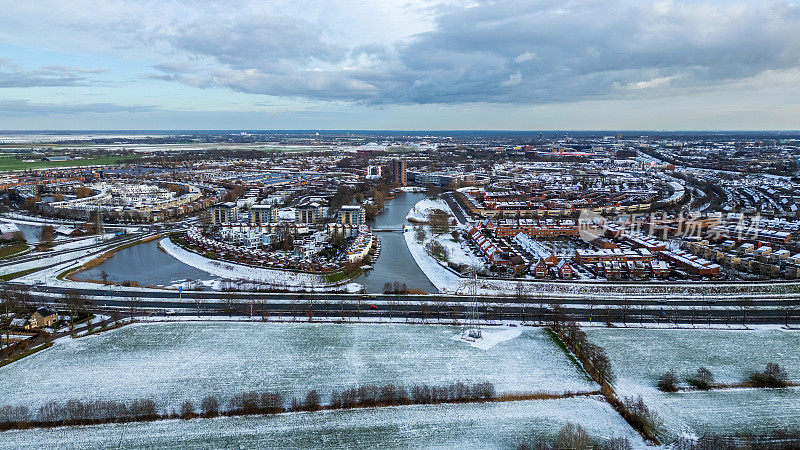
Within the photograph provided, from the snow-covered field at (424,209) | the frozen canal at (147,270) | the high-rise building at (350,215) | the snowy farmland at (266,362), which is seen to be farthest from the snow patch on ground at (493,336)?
the snow-covered field at (424,209)

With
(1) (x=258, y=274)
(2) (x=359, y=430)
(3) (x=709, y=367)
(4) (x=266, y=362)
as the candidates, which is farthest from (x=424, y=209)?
(2) (x=359, y=430)

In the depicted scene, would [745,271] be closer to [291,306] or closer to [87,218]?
[291,306]

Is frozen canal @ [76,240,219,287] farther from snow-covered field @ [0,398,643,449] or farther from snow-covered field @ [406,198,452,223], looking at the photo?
snow-covered field @ [406,198,452,223]

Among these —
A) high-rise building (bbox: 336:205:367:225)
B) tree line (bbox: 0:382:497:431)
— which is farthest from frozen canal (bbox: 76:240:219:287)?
high-rise building (bbox: 336:205:367:225)

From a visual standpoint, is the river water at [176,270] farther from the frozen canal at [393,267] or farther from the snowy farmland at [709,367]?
the snowy farmland at [709,367]

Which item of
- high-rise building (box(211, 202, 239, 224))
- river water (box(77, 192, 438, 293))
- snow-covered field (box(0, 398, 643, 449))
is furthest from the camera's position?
high-rise building (box(211, 202, 239, 224))

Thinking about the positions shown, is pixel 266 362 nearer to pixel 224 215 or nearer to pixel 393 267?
pixel 393 267

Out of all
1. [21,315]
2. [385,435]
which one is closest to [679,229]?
[385,435]
